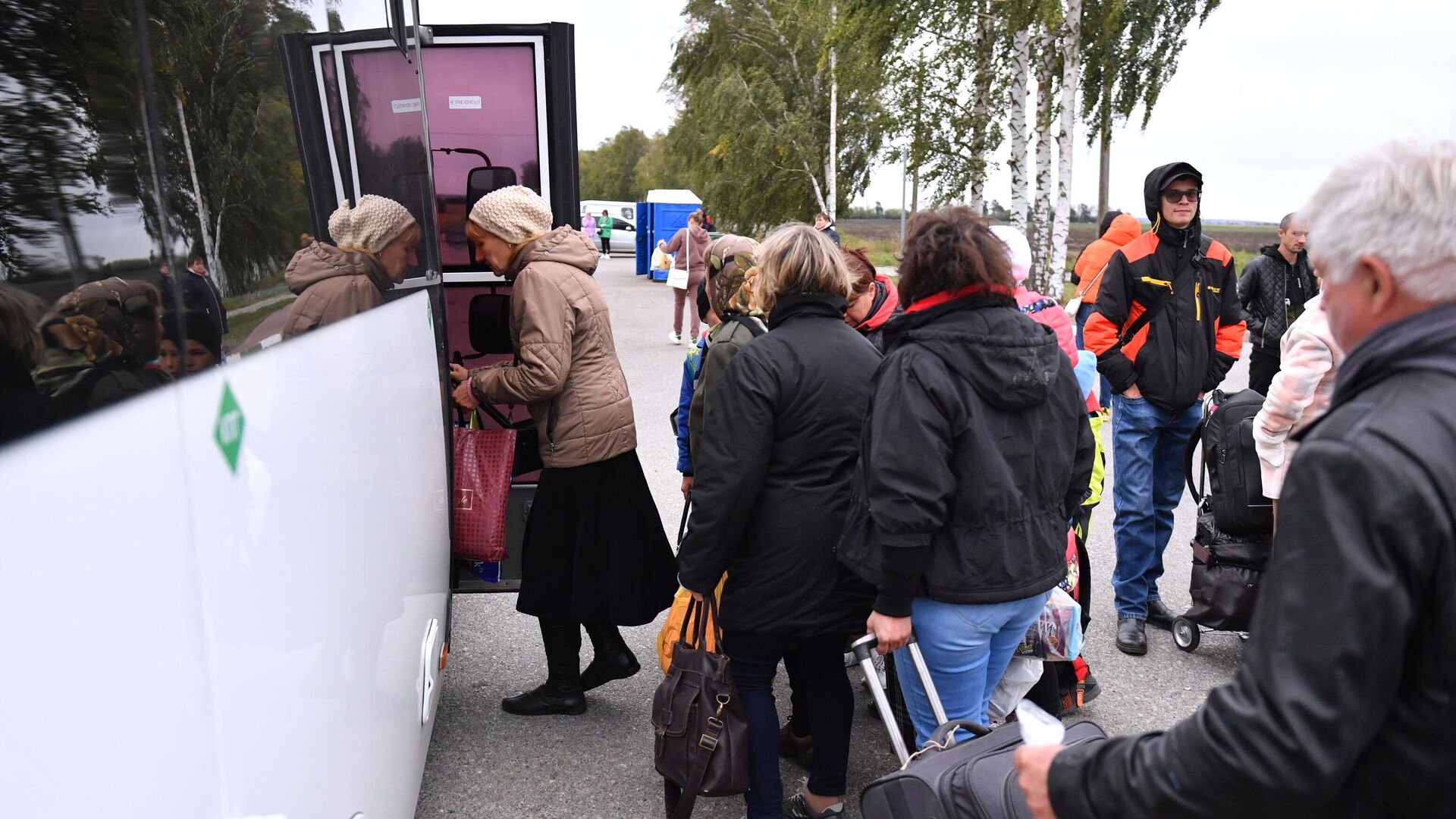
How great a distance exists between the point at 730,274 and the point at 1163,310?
1941mm

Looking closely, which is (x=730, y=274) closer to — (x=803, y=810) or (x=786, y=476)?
(x=786, y=476)

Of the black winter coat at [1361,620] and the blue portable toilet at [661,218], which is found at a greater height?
the black winter coat at [1361,620]

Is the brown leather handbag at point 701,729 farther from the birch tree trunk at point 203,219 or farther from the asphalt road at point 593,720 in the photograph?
the birch tree trunk at point 203,219

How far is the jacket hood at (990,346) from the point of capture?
251cm

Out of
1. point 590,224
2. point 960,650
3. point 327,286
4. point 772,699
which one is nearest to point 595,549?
point 772,699

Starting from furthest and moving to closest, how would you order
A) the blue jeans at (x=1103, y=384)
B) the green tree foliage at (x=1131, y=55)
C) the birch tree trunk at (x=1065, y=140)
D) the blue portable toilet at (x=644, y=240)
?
the blue portable toilet at (x=644, y=240)
the green tree foliage at (x=1131, y=55)
the birch tree trunk at (x=1065, y=140)
the blue jeans at (x=1103, y=384)

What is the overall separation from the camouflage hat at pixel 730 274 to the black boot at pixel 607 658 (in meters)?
1.27

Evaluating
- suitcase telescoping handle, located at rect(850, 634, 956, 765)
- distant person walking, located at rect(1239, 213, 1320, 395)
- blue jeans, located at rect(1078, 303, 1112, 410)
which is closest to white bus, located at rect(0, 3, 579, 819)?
suitcase telescoping handle, located at rect(850, 634, 956, 765)

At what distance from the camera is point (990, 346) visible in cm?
252

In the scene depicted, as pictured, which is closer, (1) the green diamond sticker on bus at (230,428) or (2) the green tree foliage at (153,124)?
(2) the green tree foliage at (153,124)

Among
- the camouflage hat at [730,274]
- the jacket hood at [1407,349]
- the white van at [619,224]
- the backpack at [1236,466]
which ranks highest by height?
the jacket hood at [1407,349]

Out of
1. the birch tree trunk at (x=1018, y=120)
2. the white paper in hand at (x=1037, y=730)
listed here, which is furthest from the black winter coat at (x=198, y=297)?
the birch tree trunk at (x=1018, y=120)

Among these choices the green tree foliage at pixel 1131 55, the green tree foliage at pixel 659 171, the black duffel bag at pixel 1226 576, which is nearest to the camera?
the black duffel bag at pixel 1226 576

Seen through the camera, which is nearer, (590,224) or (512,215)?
(512,215)
